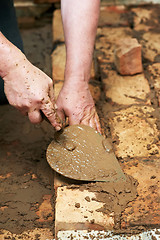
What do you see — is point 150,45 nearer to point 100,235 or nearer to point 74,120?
point 74,120

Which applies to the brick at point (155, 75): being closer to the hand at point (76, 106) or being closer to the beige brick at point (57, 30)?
the hand at point (76, 106)

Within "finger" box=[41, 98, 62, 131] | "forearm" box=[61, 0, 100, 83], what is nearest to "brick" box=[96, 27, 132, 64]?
"forearm" box=[61, 0, 100, 83]

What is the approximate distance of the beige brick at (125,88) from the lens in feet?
7.37

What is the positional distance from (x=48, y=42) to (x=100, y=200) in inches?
88.8

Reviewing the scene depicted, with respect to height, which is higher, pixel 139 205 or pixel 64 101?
pixel 64 101

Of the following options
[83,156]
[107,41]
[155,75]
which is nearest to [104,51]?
[107,41]

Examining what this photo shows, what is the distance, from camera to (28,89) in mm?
1564

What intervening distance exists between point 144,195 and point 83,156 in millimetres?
386

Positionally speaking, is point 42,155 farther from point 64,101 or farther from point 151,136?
Answer: point 151,136

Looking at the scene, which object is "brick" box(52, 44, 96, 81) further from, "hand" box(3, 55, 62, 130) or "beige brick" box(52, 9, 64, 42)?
"hand" box(3, 55, 62, 130)

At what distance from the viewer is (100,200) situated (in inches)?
62.7

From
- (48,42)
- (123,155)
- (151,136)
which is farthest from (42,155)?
(48,42)

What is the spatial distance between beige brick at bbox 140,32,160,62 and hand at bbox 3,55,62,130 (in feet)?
4.13

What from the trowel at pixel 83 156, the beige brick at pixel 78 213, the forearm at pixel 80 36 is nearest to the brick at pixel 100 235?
the beige brick at pixel 78 213
